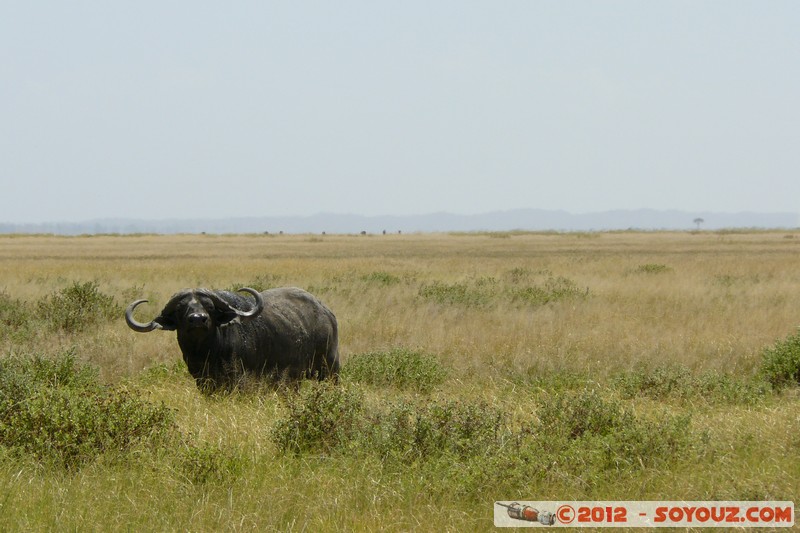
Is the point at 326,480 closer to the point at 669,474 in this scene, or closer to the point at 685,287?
the point at 669,474

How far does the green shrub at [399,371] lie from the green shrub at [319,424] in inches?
113

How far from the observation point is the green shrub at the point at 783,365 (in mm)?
10562

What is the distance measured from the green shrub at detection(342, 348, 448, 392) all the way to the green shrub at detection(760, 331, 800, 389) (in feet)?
13.6

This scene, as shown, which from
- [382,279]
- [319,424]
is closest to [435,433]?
[319,424]

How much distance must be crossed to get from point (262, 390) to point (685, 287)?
1664cm

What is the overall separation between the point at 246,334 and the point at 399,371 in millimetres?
2172

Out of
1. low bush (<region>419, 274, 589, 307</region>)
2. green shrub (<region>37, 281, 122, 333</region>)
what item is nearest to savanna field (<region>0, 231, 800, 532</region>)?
green shrub (<region>37, 281, 122, 333</region>)

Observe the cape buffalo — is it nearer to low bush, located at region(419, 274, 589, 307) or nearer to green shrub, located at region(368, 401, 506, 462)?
green shrub, located at region(368, 401, 506, 462)

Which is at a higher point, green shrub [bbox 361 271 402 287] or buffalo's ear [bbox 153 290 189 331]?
buffalo's ear [bbox 153 290 189 331]

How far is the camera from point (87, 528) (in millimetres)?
5242

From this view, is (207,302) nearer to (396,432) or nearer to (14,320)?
(396,432)

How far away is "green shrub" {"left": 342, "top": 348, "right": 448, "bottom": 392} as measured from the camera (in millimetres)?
10453

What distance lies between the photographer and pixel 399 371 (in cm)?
1073

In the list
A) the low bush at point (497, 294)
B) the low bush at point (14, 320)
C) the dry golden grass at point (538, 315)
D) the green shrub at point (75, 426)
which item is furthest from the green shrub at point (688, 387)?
the low bush at point (14, 320)
